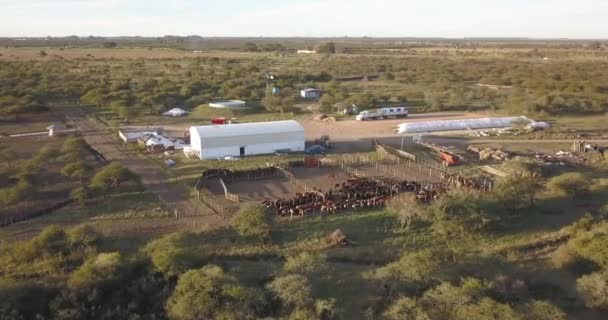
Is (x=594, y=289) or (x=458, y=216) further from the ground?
(x=458, y=216)

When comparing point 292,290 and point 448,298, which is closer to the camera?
point 448,298

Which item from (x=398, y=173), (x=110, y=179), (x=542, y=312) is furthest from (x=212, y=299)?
(x=398, y=173)

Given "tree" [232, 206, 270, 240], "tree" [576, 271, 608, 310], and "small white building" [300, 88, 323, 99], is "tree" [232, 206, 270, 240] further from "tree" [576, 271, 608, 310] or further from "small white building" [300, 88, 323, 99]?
"small white building" [300, 88, 323, 99]

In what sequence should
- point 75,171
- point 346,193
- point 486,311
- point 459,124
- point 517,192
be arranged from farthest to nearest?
point 459,124 < point 75,171 < point 346,193 < point 517,192 < point 486,311

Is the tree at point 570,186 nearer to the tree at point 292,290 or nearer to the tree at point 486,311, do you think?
the tree at point 486,311

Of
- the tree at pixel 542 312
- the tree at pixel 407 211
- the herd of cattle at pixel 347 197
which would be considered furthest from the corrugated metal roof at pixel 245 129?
the tree at pixel 542 312

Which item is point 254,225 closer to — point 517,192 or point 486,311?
point 486,311

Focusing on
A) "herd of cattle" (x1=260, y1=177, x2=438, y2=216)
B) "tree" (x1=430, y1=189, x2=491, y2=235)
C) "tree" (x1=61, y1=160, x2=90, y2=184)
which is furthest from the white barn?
"tree" (x1=430, y1=189, x2=491, y2=235)

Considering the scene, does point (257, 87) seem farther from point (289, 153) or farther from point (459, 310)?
point (459, 310)
